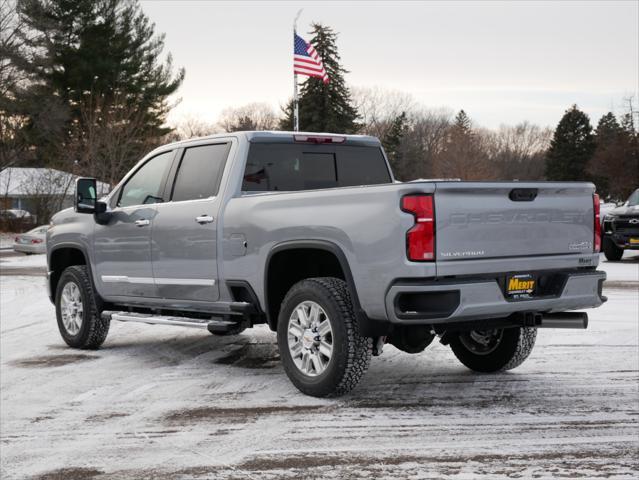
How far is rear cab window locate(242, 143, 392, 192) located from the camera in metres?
7.68

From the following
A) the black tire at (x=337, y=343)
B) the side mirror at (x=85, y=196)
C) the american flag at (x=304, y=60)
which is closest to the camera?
the black tire at (x=337, y=343)

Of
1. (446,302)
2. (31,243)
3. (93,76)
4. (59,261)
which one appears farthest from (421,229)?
(93,76)

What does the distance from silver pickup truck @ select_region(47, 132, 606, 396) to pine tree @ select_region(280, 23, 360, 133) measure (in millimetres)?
56745

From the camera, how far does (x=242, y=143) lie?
762 cm

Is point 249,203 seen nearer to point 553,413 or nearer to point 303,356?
point 303,356

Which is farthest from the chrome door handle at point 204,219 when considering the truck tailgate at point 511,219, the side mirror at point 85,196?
the truck tailgate at point 511,219

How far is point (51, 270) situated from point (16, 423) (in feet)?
13.4

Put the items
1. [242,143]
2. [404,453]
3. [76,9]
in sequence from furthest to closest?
[76,9] < [242,143] < [404,453]

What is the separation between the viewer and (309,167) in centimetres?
798

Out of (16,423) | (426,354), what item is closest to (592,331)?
(426,354)

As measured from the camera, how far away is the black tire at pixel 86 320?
9.20 m

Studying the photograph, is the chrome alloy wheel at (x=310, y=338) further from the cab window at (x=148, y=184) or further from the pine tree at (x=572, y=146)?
the pine tree at (x=572, y=146)

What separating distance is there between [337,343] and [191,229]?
2.00 meters

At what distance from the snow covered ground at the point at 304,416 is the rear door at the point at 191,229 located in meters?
0.78
